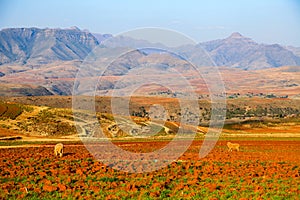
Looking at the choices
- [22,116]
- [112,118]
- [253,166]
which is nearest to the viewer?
[253,166]

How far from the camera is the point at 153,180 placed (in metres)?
21.4

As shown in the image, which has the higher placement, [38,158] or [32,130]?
[38,158]

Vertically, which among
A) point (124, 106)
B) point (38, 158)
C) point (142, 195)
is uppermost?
point (142, 195)

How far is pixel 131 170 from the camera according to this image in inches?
969

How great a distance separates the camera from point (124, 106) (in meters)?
113

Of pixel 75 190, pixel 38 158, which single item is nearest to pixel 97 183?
pixel 75 190

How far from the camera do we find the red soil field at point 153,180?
18.2 metres

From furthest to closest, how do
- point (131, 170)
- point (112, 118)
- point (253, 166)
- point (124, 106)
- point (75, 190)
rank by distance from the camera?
point (124, 106)
point (112, 118)
point (253, 166)
point (131, 170)
point (75, 190)

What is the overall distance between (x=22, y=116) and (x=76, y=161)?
1987 inches

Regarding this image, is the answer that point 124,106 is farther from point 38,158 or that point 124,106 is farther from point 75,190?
point 75,190

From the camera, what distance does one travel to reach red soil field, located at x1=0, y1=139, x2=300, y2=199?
18.2 m

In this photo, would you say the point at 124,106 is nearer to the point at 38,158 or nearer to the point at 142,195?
the point at 38,158

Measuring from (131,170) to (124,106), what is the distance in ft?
290

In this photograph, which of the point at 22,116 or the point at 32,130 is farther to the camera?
the point at 22,116
